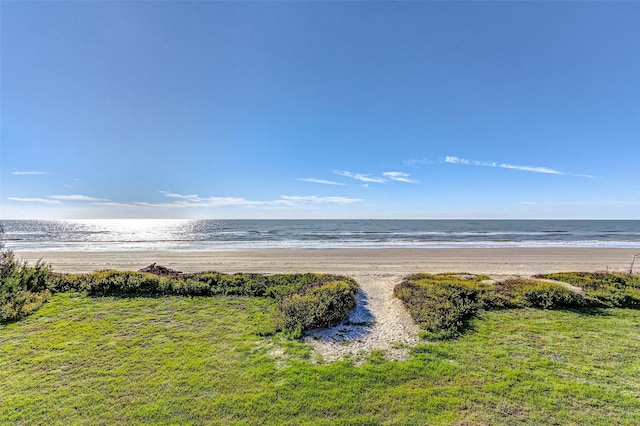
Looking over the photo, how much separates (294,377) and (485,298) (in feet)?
25.4

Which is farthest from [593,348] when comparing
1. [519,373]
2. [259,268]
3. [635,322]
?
[259,268]

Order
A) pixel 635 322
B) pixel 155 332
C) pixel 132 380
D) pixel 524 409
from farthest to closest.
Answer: pixel 635 322 < pixel 155 332 < pixel 132 380 < pixel 524 409

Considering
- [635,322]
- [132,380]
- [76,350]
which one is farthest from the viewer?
[635,322]

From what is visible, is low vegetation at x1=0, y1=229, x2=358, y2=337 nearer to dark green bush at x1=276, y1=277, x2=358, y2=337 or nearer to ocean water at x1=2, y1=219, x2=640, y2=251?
dark green bush at x1=276, y1=277, x2=358, y2=337

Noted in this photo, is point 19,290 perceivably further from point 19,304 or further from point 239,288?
point 239,288

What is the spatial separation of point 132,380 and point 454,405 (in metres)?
5.62

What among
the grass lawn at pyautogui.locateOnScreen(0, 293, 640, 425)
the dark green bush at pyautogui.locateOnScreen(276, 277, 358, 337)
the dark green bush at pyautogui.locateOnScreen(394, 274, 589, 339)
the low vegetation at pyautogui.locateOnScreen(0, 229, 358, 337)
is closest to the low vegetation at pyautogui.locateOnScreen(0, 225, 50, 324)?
the low vegetation at pyautogui.locateOnScreen(0, 229, 358, 337)

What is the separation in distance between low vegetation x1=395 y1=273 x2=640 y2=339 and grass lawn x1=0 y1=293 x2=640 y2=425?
632 mm

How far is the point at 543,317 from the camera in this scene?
28.3ft

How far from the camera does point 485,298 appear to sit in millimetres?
9945

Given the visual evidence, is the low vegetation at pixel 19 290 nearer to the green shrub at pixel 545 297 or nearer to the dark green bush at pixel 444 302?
the dark green bush at pixel 444 302

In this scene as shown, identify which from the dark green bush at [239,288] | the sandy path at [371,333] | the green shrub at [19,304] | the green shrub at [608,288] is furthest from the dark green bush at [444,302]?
the green shrub at [19,304]

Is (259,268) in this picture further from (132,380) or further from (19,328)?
(132,380)

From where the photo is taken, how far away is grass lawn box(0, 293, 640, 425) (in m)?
4.39
